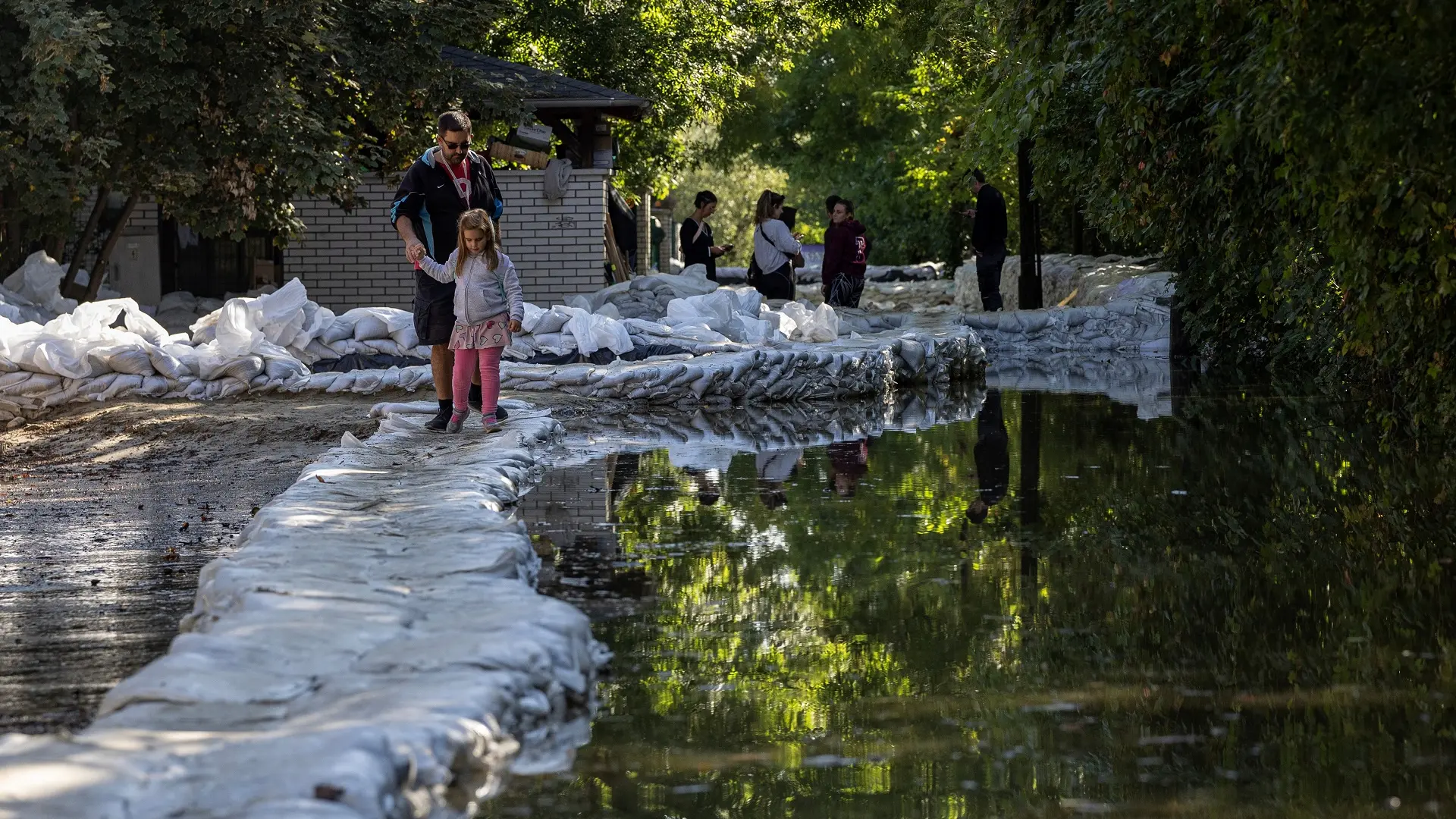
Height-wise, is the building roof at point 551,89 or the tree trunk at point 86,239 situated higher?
the building roof at point 551,89

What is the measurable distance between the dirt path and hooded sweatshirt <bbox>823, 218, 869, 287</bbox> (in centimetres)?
815

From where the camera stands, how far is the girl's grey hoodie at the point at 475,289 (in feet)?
28.2

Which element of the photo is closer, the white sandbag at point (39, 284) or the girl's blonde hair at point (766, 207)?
the white sandbag at point (39, 284)

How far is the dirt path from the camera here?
4598 mm

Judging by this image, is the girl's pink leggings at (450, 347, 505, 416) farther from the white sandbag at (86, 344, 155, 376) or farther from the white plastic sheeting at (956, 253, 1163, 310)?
the white plastic sheeting at (956, 253, 1163, 310)

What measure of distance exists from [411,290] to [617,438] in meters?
8.87

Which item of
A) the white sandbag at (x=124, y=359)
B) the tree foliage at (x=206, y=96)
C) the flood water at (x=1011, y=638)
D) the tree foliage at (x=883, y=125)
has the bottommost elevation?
the flood water at (x=1011, y=638)

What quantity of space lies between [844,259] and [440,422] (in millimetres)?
10471

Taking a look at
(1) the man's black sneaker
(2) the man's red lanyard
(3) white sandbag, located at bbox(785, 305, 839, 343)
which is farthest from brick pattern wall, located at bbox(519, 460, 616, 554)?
(3) white sandbag, located at bbox(785, 305, 839, 343)

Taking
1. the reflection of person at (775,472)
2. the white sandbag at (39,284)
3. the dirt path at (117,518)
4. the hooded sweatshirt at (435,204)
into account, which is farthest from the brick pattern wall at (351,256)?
the hooded sweatshirt at (435,204)

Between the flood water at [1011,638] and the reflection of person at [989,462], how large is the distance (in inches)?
2.1

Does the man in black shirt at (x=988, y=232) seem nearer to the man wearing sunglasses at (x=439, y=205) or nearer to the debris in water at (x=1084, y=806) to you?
the man wearing sunglasses at (x=439, y=205)

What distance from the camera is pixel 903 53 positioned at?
3275cm

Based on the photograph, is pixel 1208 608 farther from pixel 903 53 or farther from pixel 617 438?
pixel 903 53
